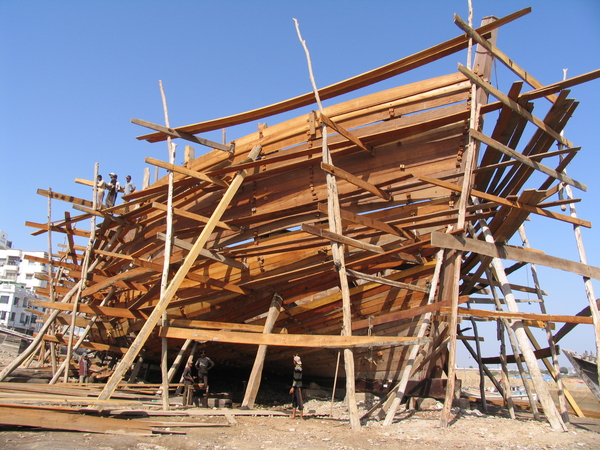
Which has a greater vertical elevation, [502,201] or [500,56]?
[500,56]

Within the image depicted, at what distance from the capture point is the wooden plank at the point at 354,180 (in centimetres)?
591

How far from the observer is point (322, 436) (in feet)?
15.6

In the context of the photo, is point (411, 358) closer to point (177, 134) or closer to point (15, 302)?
point (177, 134)

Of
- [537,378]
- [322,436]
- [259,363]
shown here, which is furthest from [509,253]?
[259,363]

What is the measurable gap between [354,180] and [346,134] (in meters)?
0.74

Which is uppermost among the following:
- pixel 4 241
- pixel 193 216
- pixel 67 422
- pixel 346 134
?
pixel 4 241

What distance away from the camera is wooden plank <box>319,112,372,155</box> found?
634 cm

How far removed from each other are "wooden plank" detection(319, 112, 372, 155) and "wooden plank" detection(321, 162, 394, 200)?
60 centimetres

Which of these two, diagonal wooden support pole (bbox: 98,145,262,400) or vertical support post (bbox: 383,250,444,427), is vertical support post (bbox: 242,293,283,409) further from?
vertical support post (bbox: 383,250,444,427)

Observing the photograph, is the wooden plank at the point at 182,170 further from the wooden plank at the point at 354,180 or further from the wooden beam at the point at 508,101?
the wooden beam at the point at 508,101

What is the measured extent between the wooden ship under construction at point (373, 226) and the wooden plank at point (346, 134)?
0.02 m

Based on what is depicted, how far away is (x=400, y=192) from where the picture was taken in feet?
22.0

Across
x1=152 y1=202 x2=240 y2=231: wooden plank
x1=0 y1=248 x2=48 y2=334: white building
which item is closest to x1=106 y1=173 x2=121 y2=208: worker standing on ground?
x1=152 y1=202 x2=240 y2=231: wooden plank

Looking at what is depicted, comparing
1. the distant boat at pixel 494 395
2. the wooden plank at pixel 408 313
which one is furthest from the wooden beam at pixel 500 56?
the distant boat at pixel 494 395
